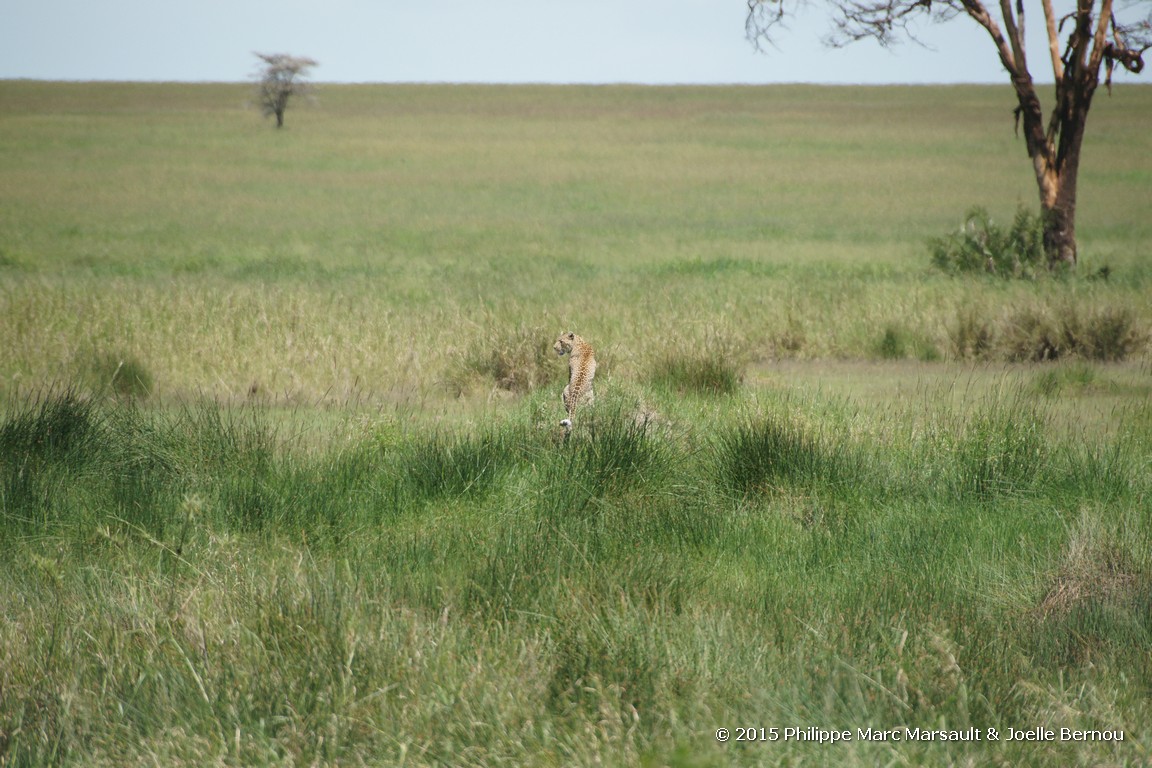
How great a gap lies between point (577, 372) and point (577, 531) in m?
2.09

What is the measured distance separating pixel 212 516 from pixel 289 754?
2596mm

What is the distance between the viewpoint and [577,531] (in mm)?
5031

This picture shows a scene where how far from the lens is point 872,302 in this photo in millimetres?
14227

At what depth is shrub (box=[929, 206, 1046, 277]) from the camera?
18.6 metres

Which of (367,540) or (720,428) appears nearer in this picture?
(367,540)

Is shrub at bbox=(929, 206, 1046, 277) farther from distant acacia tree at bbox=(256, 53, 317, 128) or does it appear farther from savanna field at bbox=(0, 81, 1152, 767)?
distant acacia tree at bbox=(256, 53, 317, 128)

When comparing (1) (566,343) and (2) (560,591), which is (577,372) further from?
(2) (560,591)

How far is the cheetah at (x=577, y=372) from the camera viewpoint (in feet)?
22.7

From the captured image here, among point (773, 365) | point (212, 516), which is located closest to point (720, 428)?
point (212, 516)

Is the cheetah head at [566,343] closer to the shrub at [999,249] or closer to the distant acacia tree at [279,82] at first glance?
the shrub at [999,249]

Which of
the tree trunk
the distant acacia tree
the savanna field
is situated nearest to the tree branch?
the tree trunk

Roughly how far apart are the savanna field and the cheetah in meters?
0.15

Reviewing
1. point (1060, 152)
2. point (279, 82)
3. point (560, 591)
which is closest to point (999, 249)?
point (1060, 152)

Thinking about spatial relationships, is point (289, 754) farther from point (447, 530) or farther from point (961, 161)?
point (961, 161)
